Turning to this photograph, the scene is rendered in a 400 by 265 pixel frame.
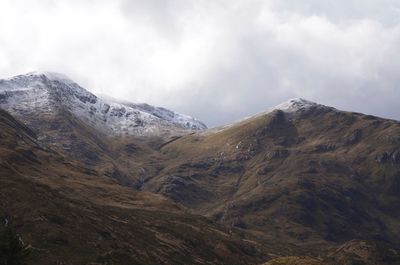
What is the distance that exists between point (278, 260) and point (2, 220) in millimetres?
109322

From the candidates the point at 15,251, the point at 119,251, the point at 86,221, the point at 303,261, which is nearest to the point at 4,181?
the point at 86,221

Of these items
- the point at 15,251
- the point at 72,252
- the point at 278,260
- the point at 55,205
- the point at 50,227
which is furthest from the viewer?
the point at 55,205

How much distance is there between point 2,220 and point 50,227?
13.9 metres

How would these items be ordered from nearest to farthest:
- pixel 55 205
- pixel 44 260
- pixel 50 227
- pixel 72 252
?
1. pixel 44 260
2. pixel 72 252
3. pixel 50 227
4. pixel 55 205

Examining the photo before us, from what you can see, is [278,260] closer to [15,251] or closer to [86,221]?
[15,251]

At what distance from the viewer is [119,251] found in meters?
169

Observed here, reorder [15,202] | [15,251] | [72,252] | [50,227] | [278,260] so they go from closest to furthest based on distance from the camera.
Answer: [15,251], [278,260], [72,252], [50,227], [15,202]

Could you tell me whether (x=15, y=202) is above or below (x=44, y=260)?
above

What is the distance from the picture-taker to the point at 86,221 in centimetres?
19100

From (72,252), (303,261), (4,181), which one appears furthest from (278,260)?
(4,181)

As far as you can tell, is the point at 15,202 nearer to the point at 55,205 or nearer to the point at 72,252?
the point at 55,205

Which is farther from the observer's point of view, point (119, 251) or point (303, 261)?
point (119, 251)

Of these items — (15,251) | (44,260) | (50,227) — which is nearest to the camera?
(15,251)

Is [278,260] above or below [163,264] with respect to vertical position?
above
